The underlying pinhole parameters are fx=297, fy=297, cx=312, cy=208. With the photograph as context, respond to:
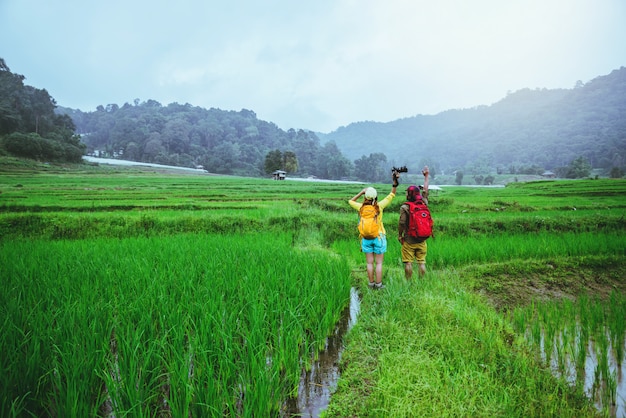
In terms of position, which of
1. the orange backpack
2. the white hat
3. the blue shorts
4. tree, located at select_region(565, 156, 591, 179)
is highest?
tree, located at select_region(565, 156, 591, 179)

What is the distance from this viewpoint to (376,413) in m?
1.66

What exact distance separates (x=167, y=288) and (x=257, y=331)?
5.02ft

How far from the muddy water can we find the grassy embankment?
0.11 metres

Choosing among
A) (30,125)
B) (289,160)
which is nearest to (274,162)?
(289,160)

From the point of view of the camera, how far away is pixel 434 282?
3.68 metres

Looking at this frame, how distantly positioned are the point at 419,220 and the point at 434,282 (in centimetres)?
84

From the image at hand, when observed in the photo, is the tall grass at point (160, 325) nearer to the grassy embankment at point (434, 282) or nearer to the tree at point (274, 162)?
the grassy embankment at point (434, 282)

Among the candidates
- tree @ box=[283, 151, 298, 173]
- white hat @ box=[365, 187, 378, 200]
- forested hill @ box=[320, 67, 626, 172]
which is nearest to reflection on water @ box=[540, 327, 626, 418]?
white hat @ box=[365, 187, 378, 200]

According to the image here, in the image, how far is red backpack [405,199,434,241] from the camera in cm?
349

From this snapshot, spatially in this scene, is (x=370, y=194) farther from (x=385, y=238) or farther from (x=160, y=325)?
(x=160, y=325)

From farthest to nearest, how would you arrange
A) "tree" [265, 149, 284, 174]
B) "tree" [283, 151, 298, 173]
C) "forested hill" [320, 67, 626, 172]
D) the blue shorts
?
"tree" [283, 151, 298, 173], "tree" [265, 149, 284, 174], "forested hill" [320, 67, 626, 172], the blue shorts

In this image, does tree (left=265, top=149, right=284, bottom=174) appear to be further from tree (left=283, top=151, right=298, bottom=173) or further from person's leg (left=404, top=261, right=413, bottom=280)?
person's leg (left=404, top=261, right=413, bottom=280)

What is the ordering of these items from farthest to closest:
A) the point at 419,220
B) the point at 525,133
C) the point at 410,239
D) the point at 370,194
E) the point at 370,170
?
the point at 525,133 → the point at 370,170 → the point at 410,239 → the point at 419,220 → the point at 370,194

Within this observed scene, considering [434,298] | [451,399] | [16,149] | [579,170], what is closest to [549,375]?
[451,399]
